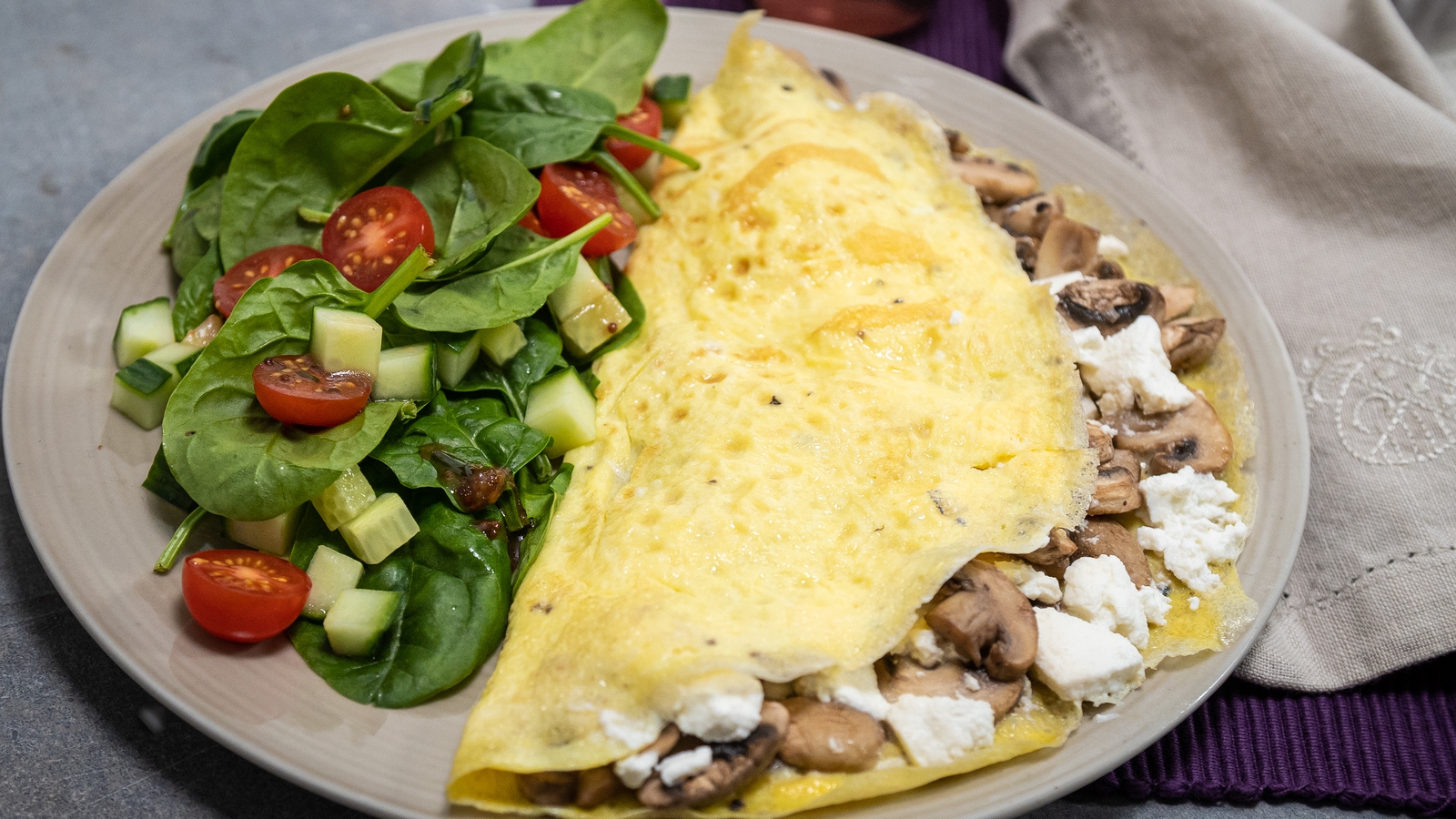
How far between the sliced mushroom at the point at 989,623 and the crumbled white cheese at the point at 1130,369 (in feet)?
2.81

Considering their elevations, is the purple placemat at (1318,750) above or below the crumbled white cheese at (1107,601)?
below

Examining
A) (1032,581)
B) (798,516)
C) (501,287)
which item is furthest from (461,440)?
(1032,581)

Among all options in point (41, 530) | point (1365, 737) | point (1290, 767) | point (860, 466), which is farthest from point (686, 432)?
point (1365, 737)

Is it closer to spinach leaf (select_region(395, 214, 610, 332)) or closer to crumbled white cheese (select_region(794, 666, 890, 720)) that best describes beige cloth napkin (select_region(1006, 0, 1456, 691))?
crumbled white cheese (select_region(794, 666, 890, 720))

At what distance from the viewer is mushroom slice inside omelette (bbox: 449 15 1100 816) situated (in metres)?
2.18

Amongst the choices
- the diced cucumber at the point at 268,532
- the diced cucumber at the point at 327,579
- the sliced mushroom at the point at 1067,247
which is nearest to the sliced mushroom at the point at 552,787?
the diced cucumber at the point at 327,579

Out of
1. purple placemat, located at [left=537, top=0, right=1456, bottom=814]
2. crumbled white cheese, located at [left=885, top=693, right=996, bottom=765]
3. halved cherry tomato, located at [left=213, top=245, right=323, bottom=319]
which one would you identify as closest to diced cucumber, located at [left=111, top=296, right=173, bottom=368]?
halved cherry tomato, located at [left=213, top=245, right=323, bottom=319]

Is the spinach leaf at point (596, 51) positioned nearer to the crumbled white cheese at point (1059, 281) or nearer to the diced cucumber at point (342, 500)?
the crumbled white cheese at point (1059, 281)

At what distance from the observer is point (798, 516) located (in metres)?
2.53

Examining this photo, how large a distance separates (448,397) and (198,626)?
2.98ft

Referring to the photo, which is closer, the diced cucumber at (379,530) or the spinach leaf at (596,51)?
the diced cucumber at (379,530)

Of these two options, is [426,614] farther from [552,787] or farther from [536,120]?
[536,120]

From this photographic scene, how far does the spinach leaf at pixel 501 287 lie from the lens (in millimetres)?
2816

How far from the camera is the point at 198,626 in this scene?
2430 mm
